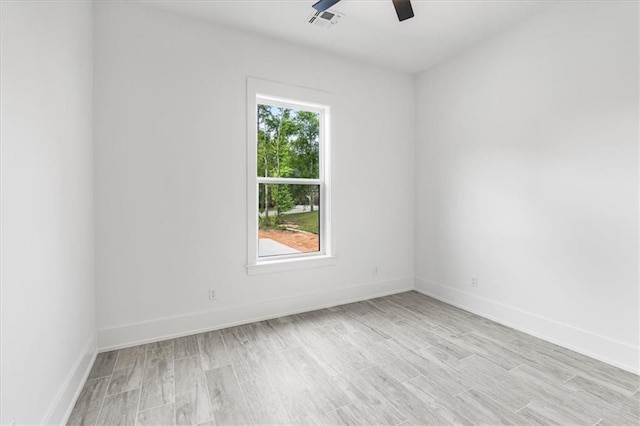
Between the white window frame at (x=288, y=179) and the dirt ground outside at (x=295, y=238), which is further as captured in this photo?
the dirt ground outside at (x=295, y=238)

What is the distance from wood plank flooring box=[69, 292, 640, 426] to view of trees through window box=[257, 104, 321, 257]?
3.15ft

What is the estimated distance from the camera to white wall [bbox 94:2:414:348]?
2.52 meters

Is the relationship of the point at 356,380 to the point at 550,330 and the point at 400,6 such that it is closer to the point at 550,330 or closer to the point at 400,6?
the point at 550,330

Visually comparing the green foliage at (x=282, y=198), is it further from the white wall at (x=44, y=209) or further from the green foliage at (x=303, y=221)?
the white wall at (x=44, y=209)

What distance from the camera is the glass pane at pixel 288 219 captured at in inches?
129

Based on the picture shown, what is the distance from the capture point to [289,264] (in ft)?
10.8

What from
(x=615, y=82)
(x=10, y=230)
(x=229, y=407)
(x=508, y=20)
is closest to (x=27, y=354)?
(x=10, y=230)

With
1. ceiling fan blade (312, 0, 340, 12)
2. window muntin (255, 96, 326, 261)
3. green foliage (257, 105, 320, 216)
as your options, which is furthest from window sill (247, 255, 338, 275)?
ceiling fan blade (312, 0, 340, 12)

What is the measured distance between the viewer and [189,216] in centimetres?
280

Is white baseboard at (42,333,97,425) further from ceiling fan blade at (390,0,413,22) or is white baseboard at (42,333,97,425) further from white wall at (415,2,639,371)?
white wall at (415,2,639,371)

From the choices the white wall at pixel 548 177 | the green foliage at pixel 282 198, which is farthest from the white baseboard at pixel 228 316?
the white wall at pixel 548 177

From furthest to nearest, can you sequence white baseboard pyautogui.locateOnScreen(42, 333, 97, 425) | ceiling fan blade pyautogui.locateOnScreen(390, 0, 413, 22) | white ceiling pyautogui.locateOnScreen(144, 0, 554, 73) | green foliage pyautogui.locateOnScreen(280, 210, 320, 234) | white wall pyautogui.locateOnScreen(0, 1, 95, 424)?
1. green foliage pyautogui.locateOnScreen(280, 210, 320, 234)
2. white ceiling pyautogui.locateOnScreen(144, 0, 554, 73)
3. ceiling fan blade pyautogui.locateOnScreen(390, 0, 413, 22)
4. white baseboard pyautogui.locateOnScreen(42, 333, 97, 425)
5. white wall pyautogui.locateOnScreen(0, 1, 95, 424)

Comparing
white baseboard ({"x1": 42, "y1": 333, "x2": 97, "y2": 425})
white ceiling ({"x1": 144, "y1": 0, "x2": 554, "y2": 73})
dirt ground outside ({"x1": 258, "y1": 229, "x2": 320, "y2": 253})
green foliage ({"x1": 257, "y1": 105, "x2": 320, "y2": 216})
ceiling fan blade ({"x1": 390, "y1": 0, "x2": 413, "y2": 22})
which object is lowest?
white baseboard ({"x1": 42, "y1": 333, "x2": 97, "y2": 425})

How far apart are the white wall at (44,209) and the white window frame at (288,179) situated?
4.30ft
